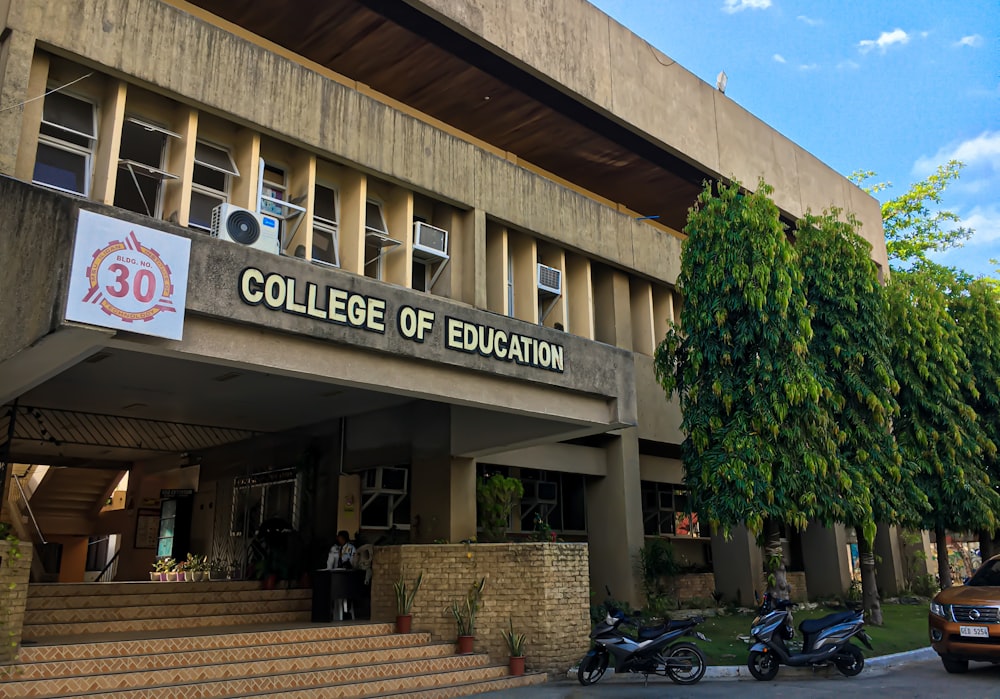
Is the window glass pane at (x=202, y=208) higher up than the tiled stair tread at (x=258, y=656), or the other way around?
the window glass pane at (x=202, y=208)

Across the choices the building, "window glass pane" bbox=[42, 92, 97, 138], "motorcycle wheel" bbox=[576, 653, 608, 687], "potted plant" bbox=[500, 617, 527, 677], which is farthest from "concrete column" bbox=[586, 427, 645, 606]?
"window glass pane" bbox=[42, 92, 97, 138]

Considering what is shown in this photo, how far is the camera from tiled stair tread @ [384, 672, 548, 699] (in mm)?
10047

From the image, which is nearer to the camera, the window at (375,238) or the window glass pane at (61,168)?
the window glass pane at (61,168)

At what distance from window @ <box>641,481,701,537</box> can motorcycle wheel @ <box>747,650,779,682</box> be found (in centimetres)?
942

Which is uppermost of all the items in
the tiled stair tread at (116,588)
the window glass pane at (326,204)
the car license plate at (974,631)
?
the window glass pane at (326,204)

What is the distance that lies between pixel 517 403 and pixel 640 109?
916cm

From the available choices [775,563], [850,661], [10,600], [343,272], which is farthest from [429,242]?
[850,661]

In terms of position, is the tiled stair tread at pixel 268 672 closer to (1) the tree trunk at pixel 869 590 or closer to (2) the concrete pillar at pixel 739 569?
(1) the tree trunk at pixel 869 590

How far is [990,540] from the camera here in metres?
21.4

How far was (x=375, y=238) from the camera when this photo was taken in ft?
42.6

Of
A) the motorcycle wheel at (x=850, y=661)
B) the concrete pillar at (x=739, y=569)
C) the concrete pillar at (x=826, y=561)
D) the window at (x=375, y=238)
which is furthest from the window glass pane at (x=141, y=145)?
the concrete pillar at (x=826, y=561)

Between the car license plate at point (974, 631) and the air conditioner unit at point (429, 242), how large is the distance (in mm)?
9461

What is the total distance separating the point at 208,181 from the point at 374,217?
9.28 feet

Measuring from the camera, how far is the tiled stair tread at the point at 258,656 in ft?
27.7
